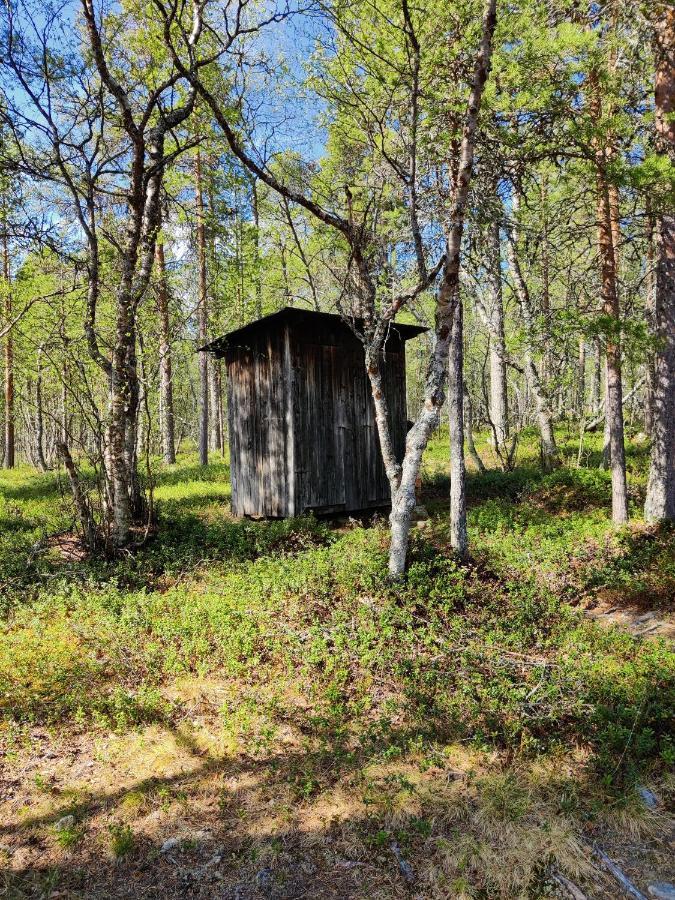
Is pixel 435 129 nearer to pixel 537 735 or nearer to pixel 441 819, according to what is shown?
pixel 537 735

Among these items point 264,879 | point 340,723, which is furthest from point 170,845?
point 340,723

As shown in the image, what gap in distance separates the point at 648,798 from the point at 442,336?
517 cm

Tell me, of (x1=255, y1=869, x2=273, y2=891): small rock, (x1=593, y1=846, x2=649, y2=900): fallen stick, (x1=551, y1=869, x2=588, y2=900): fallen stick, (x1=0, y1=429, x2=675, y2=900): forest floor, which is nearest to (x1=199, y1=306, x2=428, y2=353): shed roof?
(x1=0, y1=429, x2=675, y2=900): forest floor

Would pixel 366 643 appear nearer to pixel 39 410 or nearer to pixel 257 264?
pixel 39 410

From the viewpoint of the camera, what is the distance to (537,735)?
4531 mm

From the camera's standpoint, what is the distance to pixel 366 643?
5.68 metres

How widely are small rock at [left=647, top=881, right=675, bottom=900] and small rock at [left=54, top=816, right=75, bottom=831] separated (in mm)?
3981

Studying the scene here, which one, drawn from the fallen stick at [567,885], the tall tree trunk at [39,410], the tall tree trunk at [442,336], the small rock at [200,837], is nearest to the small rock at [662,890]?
the fallen stick at [567,885]

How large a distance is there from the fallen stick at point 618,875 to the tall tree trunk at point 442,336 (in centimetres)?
385

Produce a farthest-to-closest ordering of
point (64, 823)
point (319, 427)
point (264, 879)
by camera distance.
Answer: point (319, 427)
point (64, 823)
point (264, 879)

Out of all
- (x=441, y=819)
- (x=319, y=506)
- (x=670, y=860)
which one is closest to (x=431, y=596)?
(x=441, y=819)

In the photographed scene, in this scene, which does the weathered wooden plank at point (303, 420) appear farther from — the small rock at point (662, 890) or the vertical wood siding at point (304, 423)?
Result: the small rock at point (662, 890)

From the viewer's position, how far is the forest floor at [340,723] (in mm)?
3441

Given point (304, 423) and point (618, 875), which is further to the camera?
point (304, 423)
